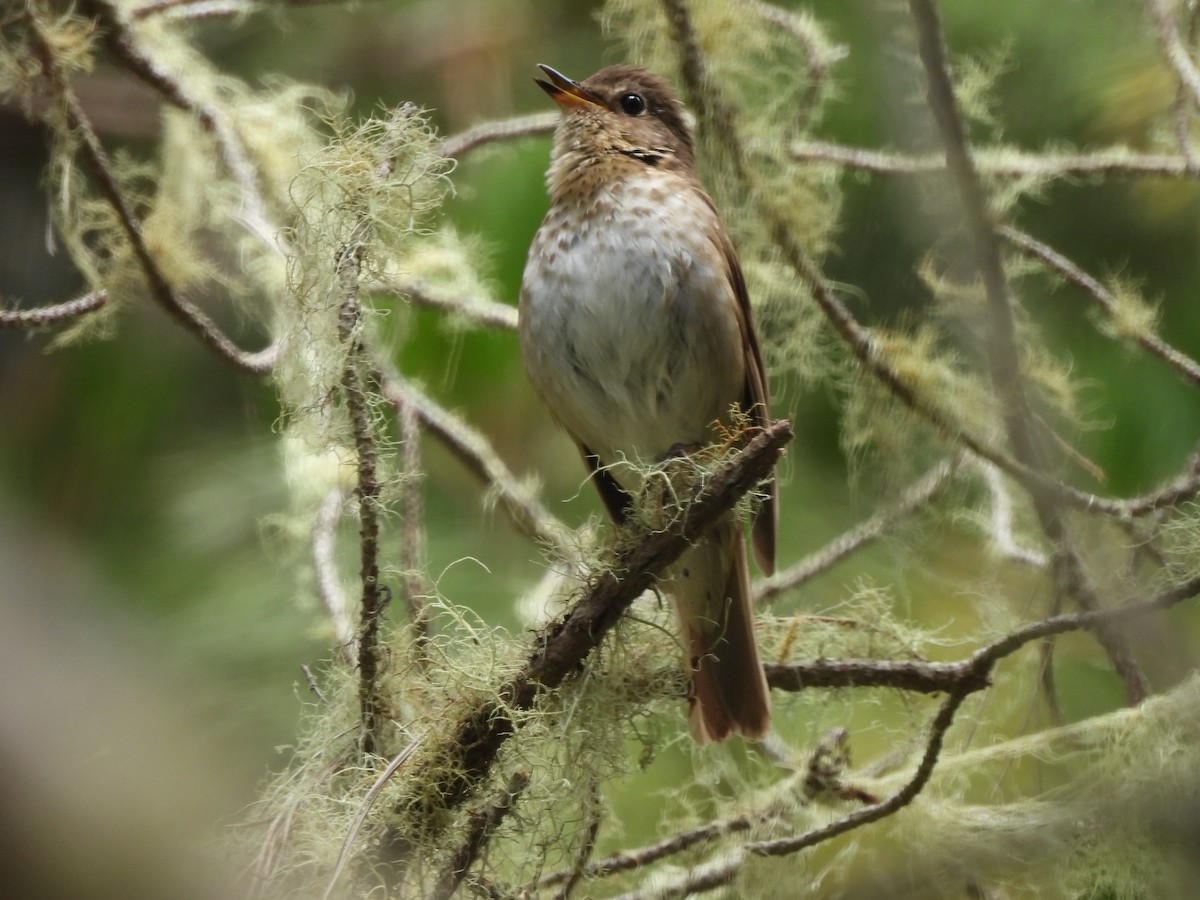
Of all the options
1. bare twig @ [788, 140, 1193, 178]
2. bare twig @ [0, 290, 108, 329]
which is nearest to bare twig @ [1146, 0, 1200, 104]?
bare twig @ [788, 140, 1193, 178]

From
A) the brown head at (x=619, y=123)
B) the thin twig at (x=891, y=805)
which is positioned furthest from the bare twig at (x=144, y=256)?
the thin twig at (x=891, y=805)

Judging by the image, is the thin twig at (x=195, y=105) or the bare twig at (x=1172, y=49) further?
the thin twig at (x=195, y=105)

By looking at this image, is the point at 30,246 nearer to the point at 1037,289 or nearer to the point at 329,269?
the point at 329,269

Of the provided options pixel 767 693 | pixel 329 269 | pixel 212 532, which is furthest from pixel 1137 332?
pixel 212 532

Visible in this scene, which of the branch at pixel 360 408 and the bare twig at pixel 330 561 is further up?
the branch at pixel 360 408

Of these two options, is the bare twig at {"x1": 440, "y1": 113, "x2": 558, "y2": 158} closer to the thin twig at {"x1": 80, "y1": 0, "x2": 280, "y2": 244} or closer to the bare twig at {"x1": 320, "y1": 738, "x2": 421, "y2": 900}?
the thin twig at {"x1": 80, "y1": 0, "x2": 280, "y2": 244}

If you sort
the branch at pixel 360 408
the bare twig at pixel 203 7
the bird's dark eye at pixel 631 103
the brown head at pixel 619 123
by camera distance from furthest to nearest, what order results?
1. the bare twig at pixel 203 7
2. the bird's dark eye at pixel 631 103
3. the brown head at pixel 619 123
4. the branch at pixel 360 408

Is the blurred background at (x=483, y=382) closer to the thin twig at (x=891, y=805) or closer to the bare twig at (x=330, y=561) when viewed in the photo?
the bare twig at (x=330, y=561)
